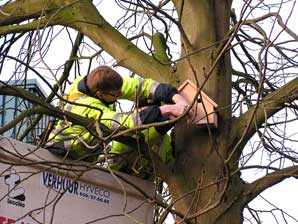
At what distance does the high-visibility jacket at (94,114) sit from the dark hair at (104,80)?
73 mm

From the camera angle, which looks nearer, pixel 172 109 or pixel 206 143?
pixel 172 109

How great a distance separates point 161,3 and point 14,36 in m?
1.20

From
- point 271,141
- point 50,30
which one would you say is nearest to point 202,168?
point 271,141

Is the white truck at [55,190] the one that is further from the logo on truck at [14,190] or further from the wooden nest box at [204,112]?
the wooden nest box at [204,112]

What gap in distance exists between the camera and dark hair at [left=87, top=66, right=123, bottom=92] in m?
4.45

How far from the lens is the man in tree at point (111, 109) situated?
423 centimetres

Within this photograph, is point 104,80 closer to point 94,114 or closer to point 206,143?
point 94,114

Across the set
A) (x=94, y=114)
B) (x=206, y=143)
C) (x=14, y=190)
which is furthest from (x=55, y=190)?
(x=206, y=143)

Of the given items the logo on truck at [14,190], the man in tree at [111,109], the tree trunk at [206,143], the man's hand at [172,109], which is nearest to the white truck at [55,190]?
the logo on truck at [14,190]

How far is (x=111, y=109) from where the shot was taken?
15.1ft

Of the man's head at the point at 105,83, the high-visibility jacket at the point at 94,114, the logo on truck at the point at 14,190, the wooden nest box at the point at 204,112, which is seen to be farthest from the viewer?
the man's head at the point at 105,83

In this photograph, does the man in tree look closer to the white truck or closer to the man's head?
the man's head

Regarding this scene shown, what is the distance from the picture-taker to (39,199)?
4094 millimetres

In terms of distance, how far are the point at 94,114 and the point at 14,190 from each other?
24.0 inches
